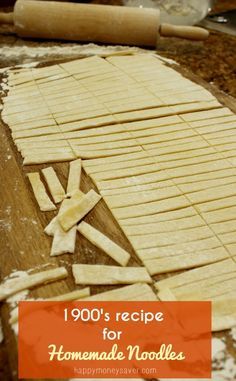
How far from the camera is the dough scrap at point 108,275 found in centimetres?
106

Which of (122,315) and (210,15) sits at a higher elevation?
(210,15)

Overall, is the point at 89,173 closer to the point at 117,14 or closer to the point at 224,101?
the point at 224,101

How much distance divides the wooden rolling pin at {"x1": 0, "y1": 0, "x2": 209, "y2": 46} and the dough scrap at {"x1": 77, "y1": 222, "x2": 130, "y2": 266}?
153 centimetres

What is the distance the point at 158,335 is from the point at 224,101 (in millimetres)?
1197

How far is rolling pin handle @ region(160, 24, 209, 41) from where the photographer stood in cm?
243

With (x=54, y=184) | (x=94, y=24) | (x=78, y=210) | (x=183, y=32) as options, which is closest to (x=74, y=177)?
(x=54, y=184)

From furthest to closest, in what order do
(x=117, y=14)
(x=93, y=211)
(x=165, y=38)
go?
(x=165, y=38) → (x=117, y=14) → (x=93, y=211)

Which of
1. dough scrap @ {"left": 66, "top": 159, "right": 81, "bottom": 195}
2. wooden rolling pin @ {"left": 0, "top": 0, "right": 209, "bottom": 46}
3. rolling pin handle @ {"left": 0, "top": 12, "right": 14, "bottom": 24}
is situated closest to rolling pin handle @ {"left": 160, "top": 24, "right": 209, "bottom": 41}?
wooden rolling pin @ {"left": 0, "top": 0, "right": 209, "bottom": 46}

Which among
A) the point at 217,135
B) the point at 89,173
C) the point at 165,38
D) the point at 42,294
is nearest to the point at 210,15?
the point at 165,38

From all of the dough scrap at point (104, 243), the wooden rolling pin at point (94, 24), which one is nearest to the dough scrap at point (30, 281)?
the dough scrap at point (104, 243)

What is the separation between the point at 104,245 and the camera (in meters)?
1.16

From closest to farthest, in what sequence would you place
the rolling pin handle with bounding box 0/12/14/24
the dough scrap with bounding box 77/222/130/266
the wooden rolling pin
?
the dough scrap with bounding box 77/222/130/266 < the wooden rolling pin < the rolling pin handle with bounding box 0/12/14/24

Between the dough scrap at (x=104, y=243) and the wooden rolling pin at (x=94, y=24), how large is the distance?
60.2 inches

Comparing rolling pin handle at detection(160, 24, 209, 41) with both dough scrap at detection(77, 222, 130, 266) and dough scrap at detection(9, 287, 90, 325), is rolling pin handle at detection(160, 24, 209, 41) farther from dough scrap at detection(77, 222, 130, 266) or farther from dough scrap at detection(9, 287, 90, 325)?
dough scrap at detection(9, 287, 90, 325)
